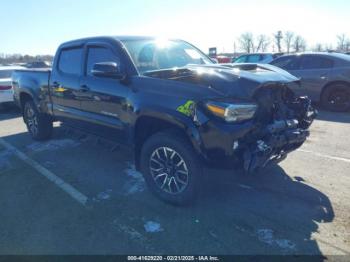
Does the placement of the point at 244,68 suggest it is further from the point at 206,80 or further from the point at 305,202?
the point at 305,202

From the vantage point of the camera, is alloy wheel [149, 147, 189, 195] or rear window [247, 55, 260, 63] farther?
rear window [247, 55, 260, 63]

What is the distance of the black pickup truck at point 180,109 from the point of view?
3211 millimetres

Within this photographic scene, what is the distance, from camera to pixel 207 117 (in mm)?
3189

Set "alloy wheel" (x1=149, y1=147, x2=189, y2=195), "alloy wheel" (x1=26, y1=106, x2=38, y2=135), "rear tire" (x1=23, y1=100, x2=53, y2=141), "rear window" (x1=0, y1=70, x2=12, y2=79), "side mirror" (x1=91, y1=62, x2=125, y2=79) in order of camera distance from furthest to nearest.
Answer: "rear window" (x1=0, y1=70, x2=12, y2=79), "alloy wheel" (x1=26, y1=106, x2=38, y2=135), "rear tire" (x1=23, y1=100, x2=53, y2=141), "side mirror" (x1=91, y1=62, x2=125, y2=79), "alloy wheel" (x1=149, y1=147, x2=189, y2=195)

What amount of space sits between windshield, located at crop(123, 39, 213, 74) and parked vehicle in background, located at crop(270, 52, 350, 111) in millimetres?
4698

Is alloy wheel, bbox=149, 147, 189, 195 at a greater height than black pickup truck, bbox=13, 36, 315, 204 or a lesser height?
lesser

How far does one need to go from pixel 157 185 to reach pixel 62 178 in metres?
1.64

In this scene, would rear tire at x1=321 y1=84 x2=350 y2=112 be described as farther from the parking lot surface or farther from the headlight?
the headlight

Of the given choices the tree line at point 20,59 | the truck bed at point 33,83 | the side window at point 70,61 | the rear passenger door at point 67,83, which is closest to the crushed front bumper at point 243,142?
the rear passenger door at point 67,83

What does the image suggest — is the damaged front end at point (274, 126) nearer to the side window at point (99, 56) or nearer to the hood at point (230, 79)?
the hood at point (230, 79)

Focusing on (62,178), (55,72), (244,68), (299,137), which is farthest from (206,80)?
(55,72)

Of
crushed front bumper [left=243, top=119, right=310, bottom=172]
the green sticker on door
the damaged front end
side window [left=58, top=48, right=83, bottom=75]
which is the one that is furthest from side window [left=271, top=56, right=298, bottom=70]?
the green sticker on door

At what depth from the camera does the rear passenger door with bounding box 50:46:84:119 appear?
5.11 meters

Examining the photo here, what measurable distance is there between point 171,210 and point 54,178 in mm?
2029
